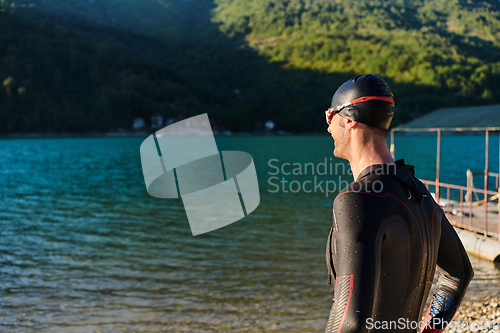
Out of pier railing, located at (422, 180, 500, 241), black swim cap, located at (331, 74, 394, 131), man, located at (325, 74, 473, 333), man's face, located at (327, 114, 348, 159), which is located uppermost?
black swim cap, located at (331, 74, 394, 131)

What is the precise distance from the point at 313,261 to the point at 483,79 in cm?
10890

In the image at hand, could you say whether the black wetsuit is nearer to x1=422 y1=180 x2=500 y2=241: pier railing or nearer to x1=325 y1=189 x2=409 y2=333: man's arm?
x1=325 y1=189 x2=409 y2=333: man's arm

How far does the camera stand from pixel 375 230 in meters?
1.51

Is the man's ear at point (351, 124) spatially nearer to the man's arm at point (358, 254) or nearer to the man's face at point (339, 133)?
the man's face at point (339, 133)

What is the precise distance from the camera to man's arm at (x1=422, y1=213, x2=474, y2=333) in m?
1.96

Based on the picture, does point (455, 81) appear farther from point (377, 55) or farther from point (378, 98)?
point (378, 98)

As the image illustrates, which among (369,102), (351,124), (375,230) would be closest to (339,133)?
(351,124)

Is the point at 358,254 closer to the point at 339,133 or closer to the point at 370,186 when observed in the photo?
the point at 370,186

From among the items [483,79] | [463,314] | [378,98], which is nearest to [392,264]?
[378,98]

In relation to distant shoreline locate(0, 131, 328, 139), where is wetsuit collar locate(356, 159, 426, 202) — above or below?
above

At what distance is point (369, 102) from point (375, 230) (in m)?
0.50

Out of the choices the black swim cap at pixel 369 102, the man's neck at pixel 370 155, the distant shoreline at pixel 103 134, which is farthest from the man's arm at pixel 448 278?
the distant shoreline at pixel 103 134

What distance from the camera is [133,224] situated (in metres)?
20.4

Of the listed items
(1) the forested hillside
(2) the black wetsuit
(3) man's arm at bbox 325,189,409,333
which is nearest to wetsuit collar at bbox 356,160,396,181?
(2) the black wetsuit
